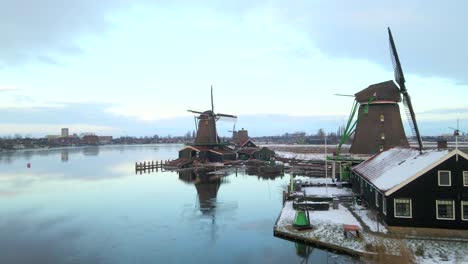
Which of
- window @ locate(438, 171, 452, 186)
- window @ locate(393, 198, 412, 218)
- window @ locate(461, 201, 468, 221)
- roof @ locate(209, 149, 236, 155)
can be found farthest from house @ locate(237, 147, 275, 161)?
window @ locate(461, 201, 468, 221)

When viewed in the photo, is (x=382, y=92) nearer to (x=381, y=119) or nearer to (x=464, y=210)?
(x=381, y=119)

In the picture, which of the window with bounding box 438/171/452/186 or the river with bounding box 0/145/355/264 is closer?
the river with bounding box 0/145/355/264

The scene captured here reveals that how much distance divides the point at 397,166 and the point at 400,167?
551mm

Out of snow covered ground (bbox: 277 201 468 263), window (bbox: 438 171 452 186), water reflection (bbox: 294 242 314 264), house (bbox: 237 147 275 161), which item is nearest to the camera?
snow covered ground (bbox: 277 201 468 263)

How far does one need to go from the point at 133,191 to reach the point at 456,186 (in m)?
26.7

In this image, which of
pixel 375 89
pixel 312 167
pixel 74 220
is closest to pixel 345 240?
pixel 74 220

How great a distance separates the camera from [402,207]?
59.4 ft

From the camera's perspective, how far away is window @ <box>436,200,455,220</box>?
17469mm

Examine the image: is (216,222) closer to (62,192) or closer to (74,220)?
(74,220)

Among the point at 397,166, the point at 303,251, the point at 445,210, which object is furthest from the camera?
the point at 397,166

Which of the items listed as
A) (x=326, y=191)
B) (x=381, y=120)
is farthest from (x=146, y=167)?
(x=381, y=120)

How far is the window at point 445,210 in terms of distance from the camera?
17469 millimetres

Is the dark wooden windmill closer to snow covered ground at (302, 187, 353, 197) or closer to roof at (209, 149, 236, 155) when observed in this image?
snow covered ground at (302, 187, 353, 197)

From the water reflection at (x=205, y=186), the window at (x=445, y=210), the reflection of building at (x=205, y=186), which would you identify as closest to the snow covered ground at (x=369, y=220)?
the window at (x=445, y=210)
